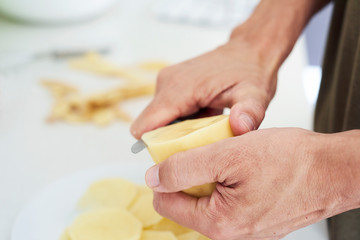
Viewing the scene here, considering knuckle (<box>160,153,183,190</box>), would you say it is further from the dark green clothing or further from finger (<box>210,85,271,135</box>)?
the dark green clothing

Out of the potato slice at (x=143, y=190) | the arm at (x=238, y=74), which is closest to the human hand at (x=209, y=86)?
the arm at (x=238, y=74)

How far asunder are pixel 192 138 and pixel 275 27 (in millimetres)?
386

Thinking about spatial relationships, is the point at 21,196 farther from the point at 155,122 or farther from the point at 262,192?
the point at 262,192

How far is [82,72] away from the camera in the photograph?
132cm

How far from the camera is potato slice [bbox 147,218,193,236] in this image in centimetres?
77

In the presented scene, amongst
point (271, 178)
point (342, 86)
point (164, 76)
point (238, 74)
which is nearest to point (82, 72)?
point (164, 76)

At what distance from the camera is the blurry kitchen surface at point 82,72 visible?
37.9 inches

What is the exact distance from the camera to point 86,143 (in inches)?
41.1

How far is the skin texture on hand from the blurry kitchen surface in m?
0.20

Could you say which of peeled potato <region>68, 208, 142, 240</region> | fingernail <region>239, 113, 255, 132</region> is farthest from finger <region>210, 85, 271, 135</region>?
peeled potato <region>68, 208, 142, 240</region>

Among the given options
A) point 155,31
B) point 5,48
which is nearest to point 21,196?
point 5,48

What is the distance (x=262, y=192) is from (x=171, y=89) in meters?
0.31

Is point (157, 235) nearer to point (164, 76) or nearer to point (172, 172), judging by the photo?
point (172, 172)

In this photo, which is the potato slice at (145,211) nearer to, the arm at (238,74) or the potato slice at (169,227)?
the potato slice at (169,227)
